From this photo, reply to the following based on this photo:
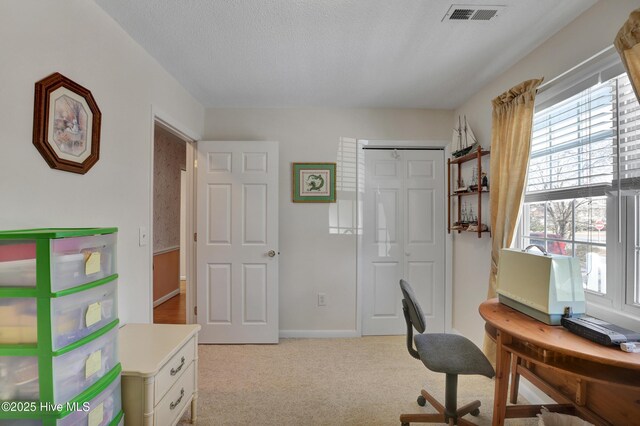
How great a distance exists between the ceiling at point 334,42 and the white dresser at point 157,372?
1.88 metres

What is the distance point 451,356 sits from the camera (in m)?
1.70

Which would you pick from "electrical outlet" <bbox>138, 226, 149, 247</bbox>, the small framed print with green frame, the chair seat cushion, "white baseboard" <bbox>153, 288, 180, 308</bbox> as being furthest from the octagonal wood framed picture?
"white baseboard" <bbox>153, 288, 180, 308</bbox>

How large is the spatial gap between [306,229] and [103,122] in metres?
1.97

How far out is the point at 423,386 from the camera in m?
2.24

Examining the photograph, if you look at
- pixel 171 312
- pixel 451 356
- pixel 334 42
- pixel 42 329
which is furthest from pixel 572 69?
pixel 171 312

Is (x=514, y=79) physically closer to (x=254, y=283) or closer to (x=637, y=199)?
(x=637, y=199)

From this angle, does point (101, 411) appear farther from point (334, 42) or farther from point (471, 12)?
point (471, 12)

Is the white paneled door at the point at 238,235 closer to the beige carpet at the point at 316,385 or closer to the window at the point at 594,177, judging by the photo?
the beige carpet at the point at 316,385

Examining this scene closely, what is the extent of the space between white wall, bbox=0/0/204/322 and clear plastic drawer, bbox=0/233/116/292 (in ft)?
0.84

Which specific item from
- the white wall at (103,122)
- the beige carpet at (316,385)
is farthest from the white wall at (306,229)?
the white wall at (103,122)

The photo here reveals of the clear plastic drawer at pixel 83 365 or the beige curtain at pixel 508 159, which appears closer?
the clear plastic drawer at pixel 83 365

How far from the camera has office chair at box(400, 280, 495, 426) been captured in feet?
5.31

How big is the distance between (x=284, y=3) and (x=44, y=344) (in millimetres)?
1874

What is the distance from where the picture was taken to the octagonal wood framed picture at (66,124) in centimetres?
127
